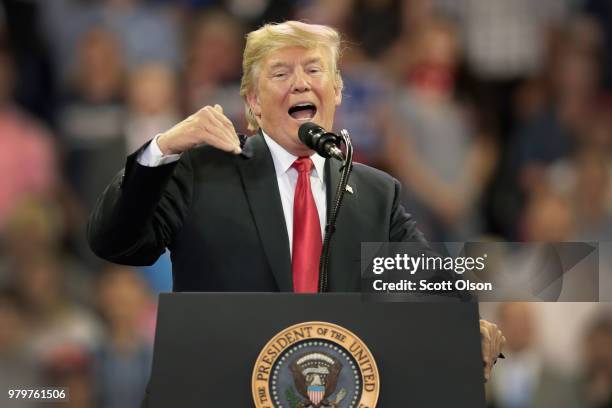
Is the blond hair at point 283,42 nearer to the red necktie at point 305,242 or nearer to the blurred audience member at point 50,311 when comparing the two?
the red necktie at point 305,242

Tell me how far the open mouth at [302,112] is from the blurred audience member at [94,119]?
255 cm

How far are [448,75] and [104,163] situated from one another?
183 centimetres

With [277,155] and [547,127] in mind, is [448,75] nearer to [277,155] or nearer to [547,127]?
[547,127]

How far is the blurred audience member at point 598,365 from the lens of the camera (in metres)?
4.23

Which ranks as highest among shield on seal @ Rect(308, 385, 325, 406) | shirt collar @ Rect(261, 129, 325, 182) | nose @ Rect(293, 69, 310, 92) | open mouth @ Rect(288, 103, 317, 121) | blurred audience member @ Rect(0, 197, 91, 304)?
blurred audience member @ Rect(0, 197, 91, 304)

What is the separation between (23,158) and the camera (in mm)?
5000

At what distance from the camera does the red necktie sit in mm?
2314

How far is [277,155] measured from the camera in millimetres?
2527

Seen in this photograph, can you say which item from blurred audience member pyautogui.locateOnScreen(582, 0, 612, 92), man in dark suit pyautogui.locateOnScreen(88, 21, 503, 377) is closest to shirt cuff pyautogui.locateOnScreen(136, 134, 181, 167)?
man in dark suit pyautogui.locateOnScreen(88, 21, 503, 377)

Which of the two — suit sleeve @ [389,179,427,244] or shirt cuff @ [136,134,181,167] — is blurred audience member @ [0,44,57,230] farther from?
shirt cuff @ [136,134,181,167]

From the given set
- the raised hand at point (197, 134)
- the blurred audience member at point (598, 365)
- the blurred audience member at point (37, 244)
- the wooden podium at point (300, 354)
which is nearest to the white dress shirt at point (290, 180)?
the raised hand at point (197, 134)

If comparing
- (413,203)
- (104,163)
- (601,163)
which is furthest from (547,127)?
(104,163)

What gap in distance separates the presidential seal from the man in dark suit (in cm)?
31

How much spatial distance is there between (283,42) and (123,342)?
7.97 feet
